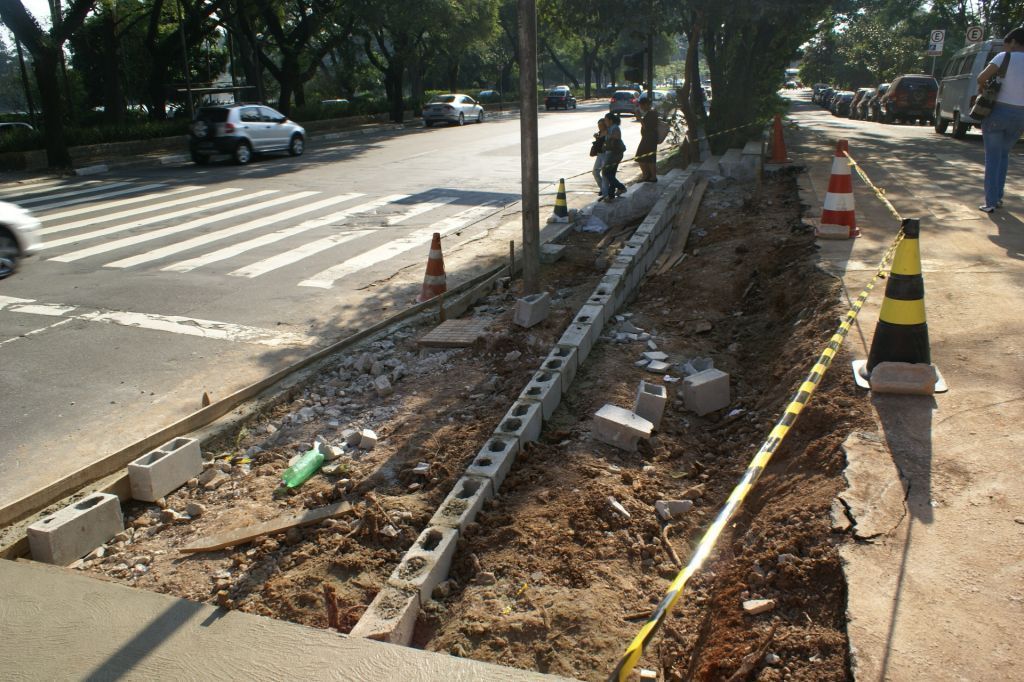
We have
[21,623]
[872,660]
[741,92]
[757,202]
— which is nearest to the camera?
[872,660]

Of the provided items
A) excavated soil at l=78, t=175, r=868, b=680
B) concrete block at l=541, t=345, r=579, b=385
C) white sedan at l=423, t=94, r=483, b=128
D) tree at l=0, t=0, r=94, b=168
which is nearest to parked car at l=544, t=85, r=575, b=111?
white sedan at l=423, t=94, r=483, b=128

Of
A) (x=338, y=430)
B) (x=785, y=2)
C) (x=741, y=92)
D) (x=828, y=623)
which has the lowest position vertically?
(x=338, y=430)

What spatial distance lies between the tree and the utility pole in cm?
1881

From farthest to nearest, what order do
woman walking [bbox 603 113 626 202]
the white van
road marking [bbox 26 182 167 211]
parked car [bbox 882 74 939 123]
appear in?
1. parked car [bbox 882 74 939 123]
2. the white van
3. road marking [bbox 26 182 167 211]
4. woman walking [bbox 603 113 626 202]

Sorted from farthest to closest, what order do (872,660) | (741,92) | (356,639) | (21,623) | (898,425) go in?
(741,92)
(898,425)
(21,623)
(356,639)
(872,660)

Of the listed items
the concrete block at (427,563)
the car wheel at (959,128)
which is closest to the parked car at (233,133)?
the car wheel at (959,128)

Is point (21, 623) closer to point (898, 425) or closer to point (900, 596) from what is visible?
point (900, 596)

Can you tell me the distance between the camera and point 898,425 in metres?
4.18

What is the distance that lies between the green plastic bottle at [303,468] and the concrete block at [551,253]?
17.6 feet

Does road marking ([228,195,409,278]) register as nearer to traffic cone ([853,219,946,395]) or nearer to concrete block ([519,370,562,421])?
concrete block ([519,370,562,421])

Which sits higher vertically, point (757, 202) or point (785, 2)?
point (785, 2)

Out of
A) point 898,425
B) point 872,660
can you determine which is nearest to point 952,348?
point 898,425

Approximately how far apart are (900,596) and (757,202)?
9340mm

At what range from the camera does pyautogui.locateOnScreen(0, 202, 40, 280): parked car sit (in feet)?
31.8
